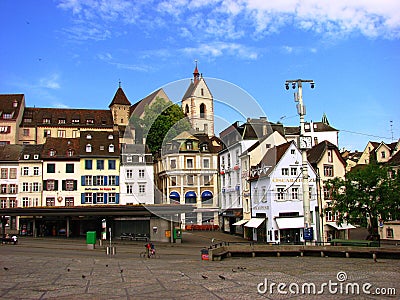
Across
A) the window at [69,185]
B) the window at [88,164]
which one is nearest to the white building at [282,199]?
the window at [88,164]

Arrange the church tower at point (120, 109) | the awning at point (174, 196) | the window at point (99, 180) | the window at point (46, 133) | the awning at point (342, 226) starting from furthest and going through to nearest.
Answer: the church tower at point (120, 109), the window at point (46, 133), the window at point (99, 180), the awning at point (174, 196), the awning at point (342, 226)

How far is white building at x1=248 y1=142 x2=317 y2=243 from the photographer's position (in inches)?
2146

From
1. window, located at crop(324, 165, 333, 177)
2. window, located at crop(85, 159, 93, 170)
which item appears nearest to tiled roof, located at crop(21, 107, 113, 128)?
window, located at crop(85, 159, 93, 170)

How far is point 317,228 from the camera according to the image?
184 feet

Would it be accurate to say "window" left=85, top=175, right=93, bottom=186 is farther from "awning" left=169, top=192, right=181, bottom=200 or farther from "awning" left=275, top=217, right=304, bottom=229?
"awning" left=275, top=217, right=304, bottom=229

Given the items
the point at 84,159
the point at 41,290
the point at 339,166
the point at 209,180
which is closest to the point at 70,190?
the point at 84,159

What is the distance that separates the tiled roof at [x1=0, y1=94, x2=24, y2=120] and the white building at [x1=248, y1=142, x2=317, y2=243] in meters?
57.5

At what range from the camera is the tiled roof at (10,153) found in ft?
233

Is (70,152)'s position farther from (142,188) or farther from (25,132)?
(25,132)

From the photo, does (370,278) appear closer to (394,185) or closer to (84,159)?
(394,185)

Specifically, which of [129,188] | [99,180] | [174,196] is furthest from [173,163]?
[99,180]

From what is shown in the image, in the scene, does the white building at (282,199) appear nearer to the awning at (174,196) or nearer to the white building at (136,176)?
the awning at (174,196)

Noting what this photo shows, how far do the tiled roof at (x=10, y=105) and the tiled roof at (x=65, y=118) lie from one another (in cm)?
300

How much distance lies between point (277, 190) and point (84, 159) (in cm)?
3040
